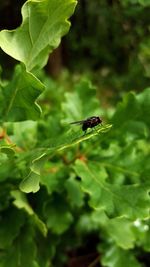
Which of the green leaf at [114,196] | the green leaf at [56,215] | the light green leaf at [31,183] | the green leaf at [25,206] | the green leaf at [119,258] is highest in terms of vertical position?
the light green leaf at [31,183]

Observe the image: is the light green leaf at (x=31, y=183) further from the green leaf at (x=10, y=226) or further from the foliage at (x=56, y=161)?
the green leaf at (x=10, y=226)

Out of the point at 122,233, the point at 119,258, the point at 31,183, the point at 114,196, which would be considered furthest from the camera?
the point at 119,258

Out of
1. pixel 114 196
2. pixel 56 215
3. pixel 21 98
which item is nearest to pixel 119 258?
pixel 56 215

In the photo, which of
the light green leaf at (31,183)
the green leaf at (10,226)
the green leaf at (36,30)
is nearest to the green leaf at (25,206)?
the green leaf at (10,226)

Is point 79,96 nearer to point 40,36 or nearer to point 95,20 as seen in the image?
point 40,36

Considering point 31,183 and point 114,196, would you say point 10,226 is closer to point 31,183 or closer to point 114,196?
point 114,196

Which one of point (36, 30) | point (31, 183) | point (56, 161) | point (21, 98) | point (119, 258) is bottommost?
point (119, 258)

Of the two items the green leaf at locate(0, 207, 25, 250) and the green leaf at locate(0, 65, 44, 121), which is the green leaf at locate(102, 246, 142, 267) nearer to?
the green leaf at locate(0, 207, 25, 250)

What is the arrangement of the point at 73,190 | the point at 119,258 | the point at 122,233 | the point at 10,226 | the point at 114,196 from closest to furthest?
the point at 114,196 → the point at 10,226 → the point at 73,190 → the point at 122,233 → the point at 119,258

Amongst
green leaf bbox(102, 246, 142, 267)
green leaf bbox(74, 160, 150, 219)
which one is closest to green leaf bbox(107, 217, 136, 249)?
green leaf bbox(102, 246, 142, 267)
